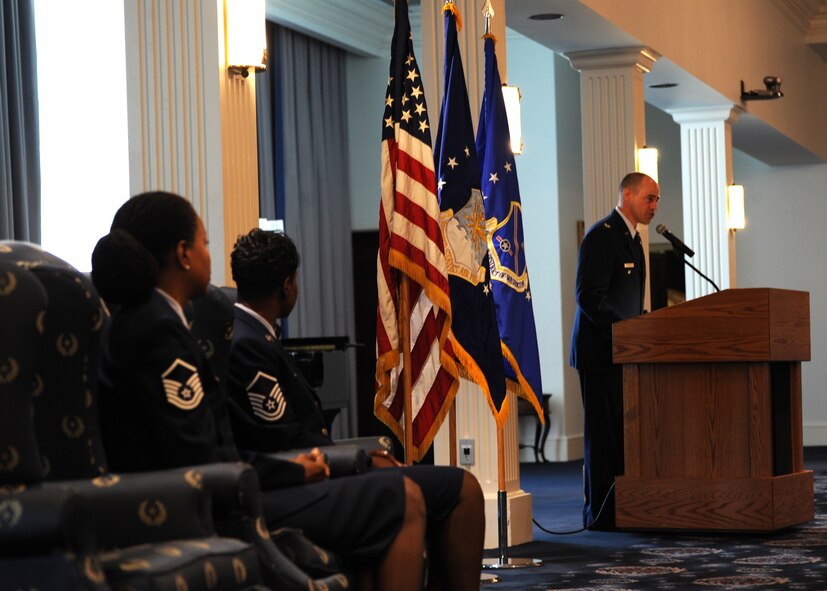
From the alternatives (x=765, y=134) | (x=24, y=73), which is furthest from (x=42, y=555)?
(x=765, y=134)

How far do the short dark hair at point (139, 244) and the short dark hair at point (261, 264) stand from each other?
460 mm

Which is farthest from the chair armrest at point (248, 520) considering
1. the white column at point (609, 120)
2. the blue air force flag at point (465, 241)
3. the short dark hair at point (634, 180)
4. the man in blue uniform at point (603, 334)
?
the white column at point (609, 120)

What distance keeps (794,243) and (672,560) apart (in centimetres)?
955

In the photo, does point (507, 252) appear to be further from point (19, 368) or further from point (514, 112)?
point (19, 368)

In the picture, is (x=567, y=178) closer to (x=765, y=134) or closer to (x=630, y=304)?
(x=765, y=134)

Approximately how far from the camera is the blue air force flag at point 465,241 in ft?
16.0

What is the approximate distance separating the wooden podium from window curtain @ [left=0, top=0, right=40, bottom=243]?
154 inches

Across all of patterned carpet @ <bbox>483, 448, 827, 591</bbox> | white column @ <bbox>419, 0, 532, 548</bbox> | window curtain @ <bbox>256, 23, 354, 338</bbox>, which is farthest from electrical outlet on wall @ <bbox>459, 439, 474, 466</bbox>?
window curtain @ <bbox>256, 23, 354, 338</bbox>

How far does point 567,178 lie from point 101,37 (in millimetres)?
4896

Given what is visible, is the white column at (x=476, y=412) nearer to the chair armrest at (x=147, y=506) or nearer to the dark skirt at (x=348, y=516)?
the dark skirt at (x=348, y=516)

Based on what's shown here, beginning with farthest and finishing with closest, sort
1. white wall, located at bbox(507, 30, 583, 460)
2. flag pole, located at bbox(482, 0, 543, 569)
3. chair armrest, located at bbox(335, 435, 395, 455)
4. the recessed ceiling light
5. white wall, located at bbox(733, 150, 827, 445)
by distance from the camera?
white wall, located at bbox(733, 150, 827, 445) → white wall, located at bbox(507, 30, 583, 460) → the recessed ceiling light → flag pole, located at bbox(482, 0, 543, 569) → chair armrest, located at bbox(335, 435, 395, 455)

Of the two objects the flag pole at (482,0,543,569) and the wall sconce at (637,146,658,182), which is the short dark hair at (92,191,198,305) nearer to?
the flag pole at (482,0,543,569)

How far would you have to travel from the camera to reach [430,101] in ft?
19.6

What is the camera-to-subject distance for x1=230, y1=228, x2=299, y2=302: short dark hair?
3227 mm
